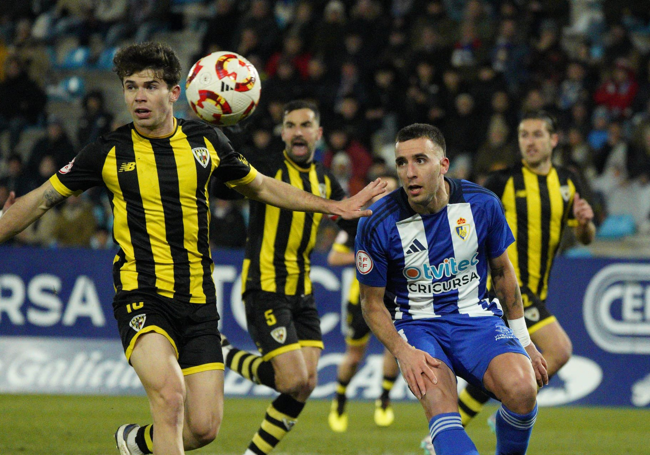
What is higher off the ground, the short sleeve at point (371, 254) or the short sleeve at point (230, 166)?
the short sleeve at point (230, 166)

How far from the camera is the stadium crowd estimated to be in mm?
13570

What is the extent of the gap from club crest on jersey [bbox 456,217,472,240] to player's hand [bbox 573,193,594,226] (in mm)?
2314

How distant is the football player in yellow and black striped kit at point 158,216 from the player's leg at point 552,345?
2.87 m

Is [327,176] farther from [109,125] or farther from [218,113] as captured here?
[109,125]

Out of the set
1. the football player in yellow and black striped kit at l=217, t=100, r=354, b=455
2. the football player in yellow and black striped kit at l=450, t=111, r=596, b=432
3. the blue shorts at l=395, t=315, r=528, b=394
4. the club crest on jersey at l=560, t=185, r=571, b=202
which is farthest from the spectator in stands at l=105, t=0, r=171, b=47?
the blue shorts at l=395, t=315, r=528, b=394

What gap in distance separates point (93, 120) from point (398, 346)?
11425 mm

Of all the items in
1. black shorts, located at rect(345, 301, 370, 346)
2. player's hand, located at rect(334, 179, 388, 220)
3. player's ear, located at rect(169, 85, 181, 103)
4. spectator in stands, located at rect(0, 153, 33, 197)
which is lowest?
black shorts, located at rect(345, 301, 370, 346)

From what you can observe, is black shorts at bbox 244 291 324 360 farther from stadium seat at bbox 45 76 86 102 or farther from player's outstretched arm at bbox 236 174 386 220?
stadium seat at bbox 45 76 86 102

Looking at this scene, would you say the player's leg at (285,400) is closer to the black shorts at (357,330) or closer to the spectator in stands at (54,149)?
the black shorts at (357,330)

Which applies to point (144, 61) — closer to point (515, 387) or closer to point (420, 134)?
point (420, 134)

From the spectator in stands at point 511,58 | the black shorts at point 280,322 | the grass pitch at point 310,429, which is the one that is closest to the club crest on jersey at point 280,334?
→ the black shorts at point 280,322

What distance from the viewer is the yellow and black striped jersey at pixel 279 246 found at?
7.13 metres

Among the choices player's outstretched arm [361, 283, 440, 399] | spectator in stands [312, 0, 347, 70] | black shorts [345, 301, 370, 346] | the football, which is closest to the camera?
player's outstretched arm [361, 283, 440, 399]

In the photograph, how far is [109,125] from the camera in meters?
15.4
